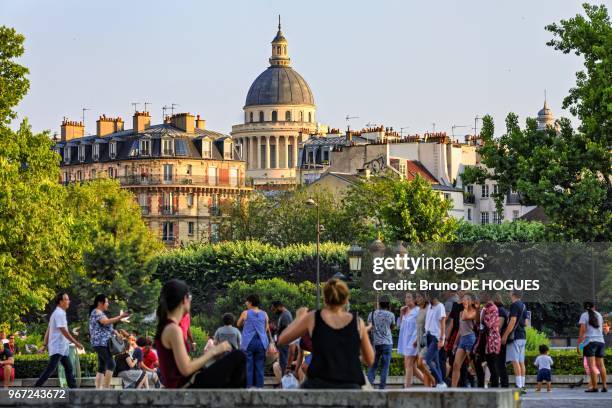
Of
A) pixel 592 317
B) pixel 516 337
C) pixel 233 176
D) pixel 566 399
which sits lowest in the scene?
pixel 566 399

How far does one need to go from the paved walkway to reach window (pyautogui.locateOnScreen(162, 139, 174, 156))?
12105 cm

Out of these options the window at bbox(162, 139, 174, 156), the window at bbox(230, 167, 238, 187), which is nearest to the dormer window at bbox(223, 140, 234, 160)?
the window at bbox(230, 167, 238, 187)

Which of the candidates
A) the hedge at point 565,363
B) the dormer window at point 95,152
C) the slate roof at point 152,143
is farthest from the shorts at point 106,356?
the dormer window at point 95,152

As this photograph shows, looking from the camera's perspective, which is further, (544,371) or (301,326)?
(544,371)

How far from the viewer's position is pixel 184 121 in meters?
154

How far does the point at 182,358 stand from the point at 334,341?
128 cm

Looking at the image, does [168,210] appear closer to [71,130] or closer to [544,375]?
[71,130]

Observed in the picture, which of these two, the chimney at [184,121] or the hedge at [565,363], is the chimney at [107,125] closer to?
the chimney at [184,121]

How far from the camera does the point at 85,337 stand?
67375 mm

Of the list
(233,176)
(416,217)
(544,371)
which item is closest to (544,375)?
(544,371)

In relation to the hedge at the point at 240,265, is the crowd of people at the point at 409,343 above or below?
below

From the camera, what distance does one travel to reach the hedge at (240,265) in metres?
87.7

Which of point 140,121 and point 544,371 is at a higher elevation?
point 140,121

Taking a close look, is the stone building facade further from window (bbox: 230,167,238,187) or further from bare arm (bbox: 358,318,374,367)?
bare arm (bbox: 358,318,374,367)
